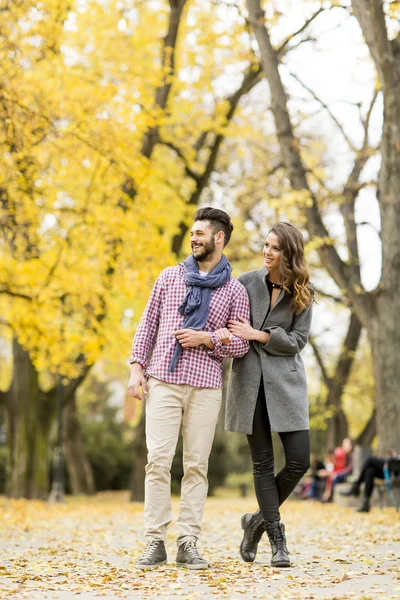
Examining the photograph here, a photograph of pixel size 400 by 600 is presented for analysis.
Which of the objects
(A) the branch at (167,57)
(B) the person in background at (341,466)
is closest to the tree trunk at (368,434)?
(B) the person in background at (341,466)

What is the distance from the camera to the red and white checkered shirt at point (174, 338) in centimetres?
561

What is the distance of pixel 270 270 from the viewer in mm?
5980

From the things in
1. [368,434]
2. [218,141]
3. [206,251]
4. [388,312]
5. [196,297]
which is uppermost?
[218,141]

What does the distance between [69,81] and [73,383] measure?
22.4 ft

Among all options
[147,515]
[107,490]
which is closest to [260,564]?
[147,515]

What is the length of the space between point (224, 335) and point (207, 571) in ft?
4.68

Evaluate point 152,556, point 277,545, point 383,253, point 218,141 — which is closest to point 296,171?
point 383,253

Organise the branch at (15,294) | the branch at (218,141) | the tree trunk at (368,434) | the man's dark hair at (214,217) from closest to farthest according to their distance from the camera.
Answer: the man's dark hair at (214,217) → the branch at (15,294) → the branch at (218,141) → the tree trunk at (368,434)

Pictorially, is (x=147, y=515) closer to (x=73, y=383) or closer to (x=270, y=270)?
(x=270, y=270)

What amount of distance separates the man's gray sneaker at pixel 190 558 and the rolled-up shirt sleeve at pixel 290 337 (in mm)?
1334

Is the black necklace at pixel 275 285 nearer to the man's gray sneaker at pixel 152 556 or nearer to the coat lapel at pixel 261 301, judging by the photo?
the coat lapel at pixel 261 301

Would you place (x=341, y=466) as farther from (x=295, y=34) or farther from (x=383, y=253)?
(x=295, y=34)

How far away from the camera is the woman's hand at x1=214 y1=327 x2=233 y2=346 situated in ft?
18.1

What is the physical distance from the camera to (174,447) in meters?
5.59
